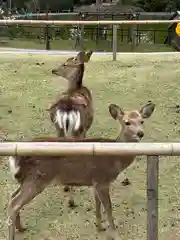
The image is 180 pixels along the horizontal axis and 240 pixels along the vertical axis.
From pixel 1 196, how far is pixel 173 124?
317 cm

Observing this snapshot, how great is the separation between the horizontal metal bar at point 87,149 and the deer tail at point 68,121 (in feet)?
7.83

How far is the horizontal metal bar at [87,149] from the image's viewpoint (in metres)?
2.81

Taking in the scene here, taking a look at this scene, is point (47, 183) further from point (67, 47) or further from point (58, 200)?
point (67, 47)

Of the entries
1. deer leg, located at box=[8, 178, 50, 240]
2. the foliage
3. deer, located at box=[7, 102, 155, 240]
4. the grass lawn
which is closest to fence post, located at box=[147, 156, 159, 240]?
deer, located at box=[7, 102, 155, 240]

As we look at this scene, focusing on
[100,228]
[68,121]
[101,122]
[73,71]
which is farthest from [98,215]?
[101,122]

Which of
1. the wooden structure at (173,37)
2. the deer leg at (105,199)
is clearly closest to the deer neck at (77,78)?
the deer leg at (105,199)

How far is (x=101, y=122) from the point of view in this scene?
7812 millimetres

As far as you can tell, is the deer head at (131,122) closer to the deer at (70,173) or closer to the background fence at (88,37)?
the deer at (70,173)

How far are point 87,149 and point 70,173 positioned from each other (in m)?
1.70

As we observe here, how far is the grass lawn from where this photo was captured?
4906 millimetres

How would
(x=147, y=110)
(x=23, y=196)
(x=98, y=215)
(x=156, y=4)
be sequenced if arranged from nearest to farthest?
(x=23, y=196), (x=98, y=215), (x=147, y=110), (x=156, y=4)

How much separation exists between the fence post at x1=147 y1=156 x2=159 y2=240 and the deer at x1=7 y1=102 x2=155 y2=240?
1284mm

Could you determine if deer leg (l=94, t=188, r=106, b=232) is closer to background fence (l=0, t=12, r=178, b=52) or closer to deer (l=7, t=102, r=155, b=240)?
deer (l=7, t=102, r=155, b=240)

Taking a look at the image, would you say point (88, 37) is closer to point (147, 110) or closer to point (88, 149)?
point (147, 110)
